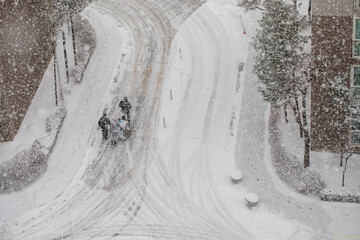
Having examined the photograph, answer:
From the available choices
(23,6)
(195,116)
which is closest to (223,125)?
(195,116)

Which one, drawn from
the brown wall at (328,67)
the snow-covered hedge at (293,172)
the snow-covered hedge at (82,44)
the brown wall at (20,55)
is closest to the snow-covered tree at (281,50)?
the brown wall at (328,67)

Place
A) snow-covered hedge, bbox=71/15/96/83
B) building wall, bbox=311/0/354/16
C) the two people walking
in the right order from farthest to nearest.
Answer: snow-covered hedge, bbox=71/15/96/83
the two people walking
building wall, bbox=311/0/354/16

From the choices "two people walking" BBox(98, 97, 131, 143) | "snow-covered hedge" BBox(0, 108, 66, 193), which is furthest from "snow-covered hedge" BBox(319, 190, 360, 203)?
"snow-covered hedge" BBox(0, 108, 66, 193)

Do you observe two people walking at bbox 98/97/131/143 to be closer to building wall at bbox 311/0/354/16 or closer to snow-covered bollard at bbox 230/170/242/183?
snow-covered bollard at bbox 230/170/242/183

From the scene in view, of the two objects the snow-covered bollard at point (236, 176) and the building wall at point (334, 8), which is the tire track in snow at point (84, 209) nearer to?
the snow-covered bollard at point (236, 176)

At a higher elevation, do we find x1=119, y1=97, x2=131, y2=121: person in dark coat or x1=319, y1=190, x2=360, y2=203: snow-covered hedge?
x1=119, y1=97, x2=131, y2=121: person in dark coat
